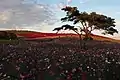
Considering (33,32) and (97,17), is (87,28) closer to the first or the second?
(97,17)

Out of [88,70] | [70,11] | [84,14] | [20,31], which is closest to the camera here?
[88,70]

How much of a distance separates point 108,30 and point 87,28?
4140 mm

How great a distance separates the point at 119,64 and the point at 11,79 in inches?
200

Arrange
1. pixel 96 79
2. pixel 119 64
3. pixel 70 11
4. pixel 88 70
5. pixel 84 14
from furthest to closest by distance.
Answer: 1. pixel 84 14
2. pixel 70 11
3. pixel 119 64
4. pixel 88 70
5. pixel 96 79

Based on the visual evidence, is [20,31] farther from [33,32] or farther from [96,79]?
[96,79]

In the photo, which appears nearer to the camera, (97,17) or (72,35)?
(97,17)

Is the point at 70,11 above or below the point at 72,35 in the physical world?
above

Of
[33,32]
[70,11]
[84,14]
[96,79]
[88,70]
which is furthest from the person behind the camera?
[33,32]

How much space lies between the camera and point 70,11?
60.2 m

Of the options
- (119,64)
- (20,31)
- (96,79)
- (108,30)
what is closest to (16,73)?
(96,79)

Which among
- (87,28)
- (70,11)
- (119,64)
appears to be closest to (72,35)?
(87,28)

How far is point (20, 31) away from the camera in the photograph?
250ft

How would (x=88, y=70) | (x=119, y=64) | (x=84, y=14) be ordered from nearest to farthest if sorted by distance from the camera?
(x=88, y=70), (x=119, y=64), (x=84, y=14)

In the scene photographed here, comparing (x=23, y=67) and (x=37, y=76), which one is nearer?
(x=37, y=76)
